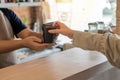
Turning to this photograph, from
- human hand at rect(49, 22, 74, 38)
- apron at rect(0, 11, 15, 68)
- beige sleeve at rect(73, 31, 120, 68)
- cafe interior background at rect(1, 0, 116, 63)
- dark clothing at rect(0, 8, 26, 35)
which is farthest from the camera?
cafe interior background at rect(1, 0, 116, 63)

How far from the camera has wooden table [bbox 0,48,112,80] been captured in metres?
1.05

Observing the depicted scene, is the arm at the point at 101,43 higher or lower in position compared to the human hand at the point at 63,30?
lower

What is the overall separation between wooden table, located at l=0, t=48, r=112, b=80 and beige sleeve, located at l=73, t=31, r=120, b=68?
15 centimetres

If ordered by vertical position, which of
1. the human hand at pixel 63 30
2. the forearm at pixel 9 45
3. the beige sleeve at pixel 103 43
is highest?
the human hand at pixel 63 30

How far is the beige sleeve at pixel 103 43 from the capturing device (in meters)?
0.98

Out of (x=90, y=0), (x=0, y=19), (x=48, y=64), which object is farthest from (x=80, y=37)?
(x=90, y=0)

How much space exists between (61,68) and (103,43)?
281mm

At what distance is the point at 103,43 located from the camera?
1015mm

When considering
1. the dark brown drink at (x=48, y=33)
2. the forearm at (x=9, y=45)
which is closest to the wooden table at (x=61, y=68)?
the dark brown drink at (x=48, y=33)

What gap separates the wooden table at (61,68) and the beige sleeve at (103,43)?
0.48ft

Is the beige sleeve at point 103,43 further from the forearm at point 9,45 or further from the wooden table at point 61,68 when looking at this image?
the forearm at point 9,45

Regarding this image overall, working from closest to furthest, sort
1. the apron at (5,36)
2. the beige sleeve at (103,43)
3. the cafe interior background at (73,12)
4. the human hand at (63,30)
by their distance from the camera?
1. the beige sleeve at (103,43)
2. the human hand at (63,30)
3. the apron at (5,36)
4. the cafe interior background at (73,12)

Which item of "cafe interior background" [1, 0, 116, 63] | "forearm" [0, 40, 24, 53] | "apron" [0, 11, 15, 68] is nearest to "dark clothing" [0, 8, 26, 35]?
"apron" [0, 11, 15, 68]

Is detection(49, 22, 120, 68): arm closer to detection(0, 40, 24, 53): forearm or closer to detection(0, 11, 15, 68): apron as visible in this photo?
detection(0, 40, 24, 53): forearm
